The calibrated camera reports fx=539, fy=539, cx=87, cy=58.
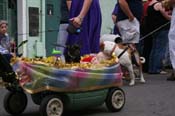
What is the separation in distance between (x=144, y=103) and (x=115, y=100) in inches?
26.2

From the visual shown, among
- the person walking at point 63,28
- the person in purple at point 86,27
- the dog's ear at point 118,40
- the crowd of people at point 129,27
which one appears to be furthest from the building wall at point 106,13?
the person in purple at point 86,27

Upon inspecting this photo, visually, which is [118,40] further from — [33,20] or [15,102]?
[33,20]

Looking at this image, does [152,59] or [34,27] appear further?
[34,27]

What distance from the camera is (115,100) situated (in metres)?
5.90

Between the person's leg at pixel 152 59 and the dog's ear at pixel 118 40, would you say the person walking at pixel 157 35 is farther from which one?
the dog's ear at pixel 118 40

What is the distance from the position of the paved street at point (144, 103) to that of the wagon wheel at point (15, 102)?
0.14 m

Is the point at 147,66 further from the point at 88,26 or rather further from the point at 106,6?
the point at 88,26

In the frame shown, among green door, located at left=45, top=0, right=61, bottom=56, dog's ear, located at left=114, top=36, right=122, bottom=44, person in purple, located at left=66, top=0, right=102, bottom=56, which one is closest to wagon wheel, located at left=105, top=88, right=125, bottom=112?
person in purple, located at left=66, top=0, right=102, bottom=56

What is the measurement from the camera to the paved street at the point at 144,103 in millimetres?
5834

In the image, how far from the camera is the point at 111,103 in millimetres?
5855

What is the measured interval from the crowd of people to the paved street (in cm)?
64

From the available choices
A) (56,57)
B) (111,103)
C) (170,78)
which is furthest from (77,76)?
(170,78)

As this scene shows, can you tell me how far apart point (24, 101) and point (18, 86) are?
28 cm

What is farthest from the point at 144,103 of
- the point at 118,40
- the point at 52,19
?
the point at 52,19
